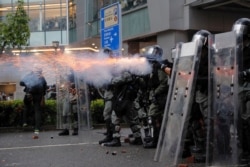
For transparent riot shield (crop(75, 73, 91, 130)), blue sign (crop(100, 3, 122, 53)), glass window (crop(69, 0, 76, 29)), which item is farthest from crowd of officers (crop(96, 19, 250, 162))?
glass window (crop(69, 0, 76, 29))

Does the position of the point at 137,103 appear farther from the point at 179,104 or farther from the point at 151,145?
the point at 179,104

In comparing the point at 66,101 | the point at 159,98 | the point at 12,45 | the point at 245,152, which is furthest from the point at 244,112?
the point at 12,45

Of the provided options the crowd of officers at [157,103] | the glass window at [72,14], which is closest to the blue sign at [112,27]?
the crowd of officers at [157,103]

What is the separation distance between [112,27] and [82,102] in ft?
6.40

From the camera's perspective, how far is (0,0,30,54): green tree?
18.5m

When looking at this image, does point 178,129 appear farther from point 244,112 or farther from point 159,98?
point 159,98

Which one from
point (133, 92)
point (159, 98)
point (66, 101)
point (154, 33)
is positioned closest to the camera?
point (159, 98)

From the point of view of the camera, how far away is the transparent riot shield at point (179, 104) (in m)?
6.55

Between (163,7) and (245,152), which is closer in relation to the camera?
(245,152)

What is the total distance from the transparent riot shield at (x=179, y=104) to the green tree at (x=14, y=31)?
1241 centimetres

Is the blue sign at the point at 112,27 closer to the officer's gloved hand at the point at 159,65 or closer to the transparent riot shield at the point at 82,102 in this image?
the transparent riot shield at the point at 82,102

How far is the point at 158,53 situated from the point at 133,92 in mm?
1120

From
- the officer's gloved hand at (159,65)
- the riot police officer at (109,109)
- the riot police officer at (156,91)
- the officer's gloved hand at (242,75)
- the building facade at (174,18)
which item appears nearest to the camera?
the officer's gloved hand at (242,75)

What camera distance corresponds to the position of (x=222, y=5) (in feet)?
68.5
